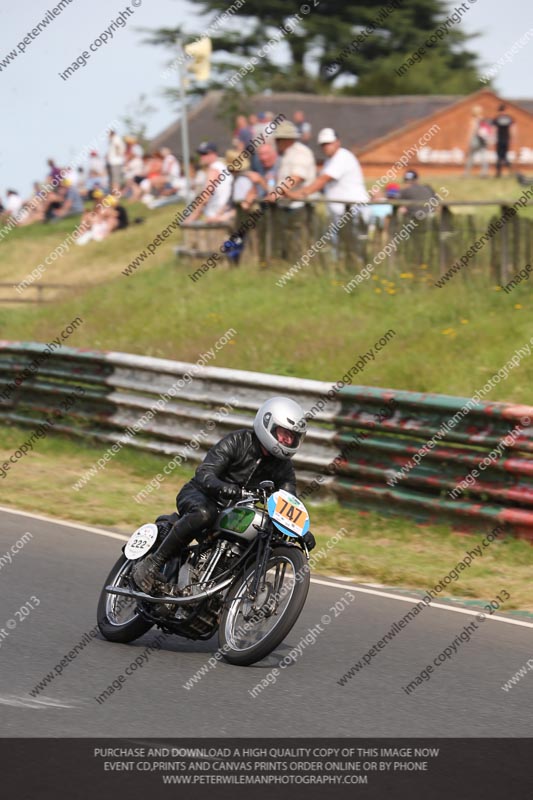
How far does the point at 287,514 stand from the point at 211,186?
42.6 ft

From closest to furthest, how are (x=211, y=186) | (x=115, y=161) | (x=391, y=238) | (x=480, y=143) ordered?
(x=391, y=238) < (x=211, y=186) < (x=115, y=161) < (x=480, y=143)

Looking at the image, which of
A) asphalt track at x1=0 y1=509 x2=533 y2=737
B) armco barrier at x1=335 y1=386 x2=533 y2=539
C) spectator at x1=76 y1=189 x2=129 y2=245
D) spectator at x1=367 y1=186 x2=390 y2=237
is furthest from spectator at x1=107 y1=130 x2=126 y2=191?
asphalt track at x1=0 y1=509 x2=533 y2=737

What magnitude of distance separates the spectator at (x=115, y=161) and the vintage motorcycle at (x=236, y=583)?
24.0 meters

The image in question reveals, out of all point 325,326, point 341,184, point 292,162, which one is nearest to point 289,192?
point 292,162

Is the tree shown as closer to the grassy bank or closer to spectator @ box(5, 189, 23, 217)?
spectator @ box(5, 189, 23, 217)

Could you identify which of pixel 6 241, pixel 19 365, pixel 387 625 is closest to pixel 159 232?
pixel 6 241

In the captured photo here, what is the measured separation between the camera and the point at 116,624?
7703mm

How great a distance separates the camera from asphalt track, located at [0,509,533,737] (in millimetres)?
6043

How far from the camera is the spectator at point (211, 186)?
18.8 meters

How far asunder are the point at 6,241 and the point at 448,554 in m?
27.6

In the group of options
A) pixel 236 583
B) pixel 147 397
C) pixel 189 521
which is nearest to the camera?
pixel 236 583

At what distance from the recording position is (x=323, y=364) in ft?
49.4

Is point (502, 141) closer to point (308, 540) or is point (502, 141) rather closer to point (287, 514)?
point (308, 540)
